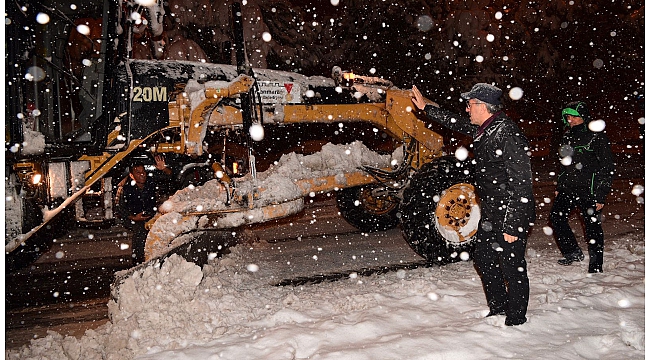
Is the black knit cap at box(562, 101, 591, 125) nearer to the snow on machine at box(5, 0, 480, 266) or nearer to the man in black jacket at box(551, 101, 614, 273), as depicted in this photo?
the man in black jacket at box(551, 101, 614, 273)

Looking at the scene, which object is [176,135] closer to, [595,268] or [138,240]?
[138,240]

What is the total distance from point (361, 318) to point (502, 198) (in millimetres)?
1442

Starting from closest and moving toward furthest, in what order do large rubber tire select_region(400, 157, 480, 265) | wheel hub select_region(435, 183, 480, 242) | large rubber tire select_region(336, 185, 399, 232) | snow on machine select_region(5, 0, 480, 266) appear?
snow on machine select_region(5, 0, 480, 266) → large rubber tire select_region(400, 157, 480, 265) → wheel hub select_region(435, 183, 480, 242) → large rubber tire select_region(336, 185, 399, 232)

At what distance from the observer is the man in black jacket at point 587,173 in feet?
16.2

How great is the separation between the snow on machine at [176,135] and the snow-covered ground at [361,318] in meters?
0.59

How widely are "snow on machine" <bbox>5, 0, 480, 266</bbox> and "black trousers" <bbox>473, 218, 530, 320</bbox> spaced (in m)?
1.55

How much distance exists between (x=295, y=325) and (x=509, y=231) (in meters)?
1.75

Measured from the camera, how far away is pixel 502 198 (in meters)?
3.59

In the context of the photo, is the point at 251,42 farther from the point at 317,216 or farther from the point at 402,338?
the point at 402,338

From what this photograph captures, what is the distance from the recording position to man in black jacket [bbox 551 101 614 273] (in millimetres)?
4941

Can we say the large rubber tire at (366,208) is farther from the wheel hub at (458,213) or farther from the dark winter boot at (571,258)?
the dark winter boot at (571,258)

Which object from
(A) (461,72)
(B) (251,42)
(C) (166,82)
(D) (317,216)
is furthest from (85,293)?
(A) (461,72)

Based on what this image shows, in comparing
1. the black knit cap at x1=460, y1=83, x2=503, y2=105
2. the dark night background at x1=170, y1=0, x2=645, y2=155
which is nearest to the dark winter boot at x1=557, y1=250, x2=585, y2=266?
the black knit cap at x1=460, y1=83, x2=503, y2=105

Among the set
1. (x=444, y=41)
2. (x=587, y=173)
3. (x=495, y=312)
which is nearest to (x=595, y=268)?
(x=587, y=173)
